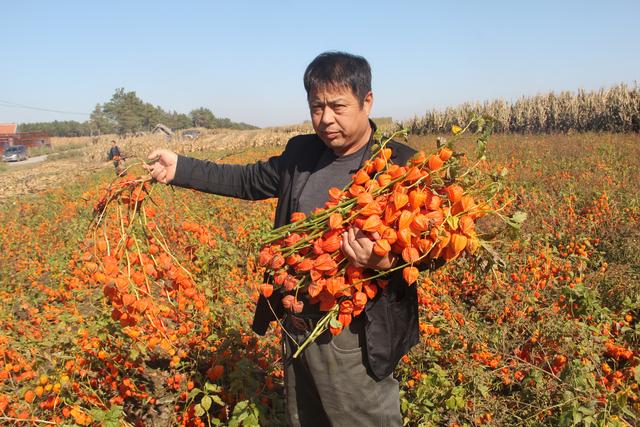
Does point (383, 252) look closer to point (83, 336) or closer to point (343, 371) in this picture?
point (343, 371)

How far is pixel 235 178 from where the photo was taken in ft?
7.02

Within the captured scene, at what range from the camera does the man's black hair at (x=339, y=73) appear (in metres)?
1.73

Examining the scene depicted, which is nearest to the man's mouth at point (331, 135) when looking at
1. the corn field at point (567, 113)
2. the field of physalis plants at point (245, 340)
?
the field of physalis plants at point (245, 340)

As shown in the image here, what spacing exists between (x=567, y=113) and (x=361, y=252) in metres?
24.9

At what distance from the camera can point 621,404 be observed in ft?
6.16

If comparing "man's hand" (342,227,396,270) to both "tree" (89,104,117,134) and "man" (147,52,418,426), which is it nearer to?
"man" (147,52,418,426)

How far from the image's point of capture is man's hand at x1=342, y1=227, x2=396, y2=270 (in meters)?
1.40

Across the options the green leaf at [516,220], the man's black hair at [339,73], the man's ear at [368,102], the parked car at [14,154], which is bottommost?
the green leaf at [516,220]

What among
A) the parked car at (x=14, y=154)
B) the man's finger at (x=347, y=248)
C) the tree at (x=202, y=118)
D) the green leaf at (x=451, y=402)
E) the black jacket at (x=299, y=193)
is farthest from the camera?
the tree at (x=202, y=118)

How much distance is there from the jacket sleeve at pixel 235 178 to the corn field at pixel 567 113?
16657 millimetres

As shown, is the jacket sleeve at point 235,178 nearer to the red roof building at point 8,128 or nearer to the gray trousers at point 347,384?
the gray trousers at point 347,384

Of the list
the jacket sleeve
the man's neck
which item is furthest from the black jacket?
the man's neck

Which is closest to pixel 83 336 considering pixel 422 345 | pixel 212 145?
pixel 422 345

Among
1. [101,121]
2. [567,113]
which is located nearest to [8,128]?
[101,121]
